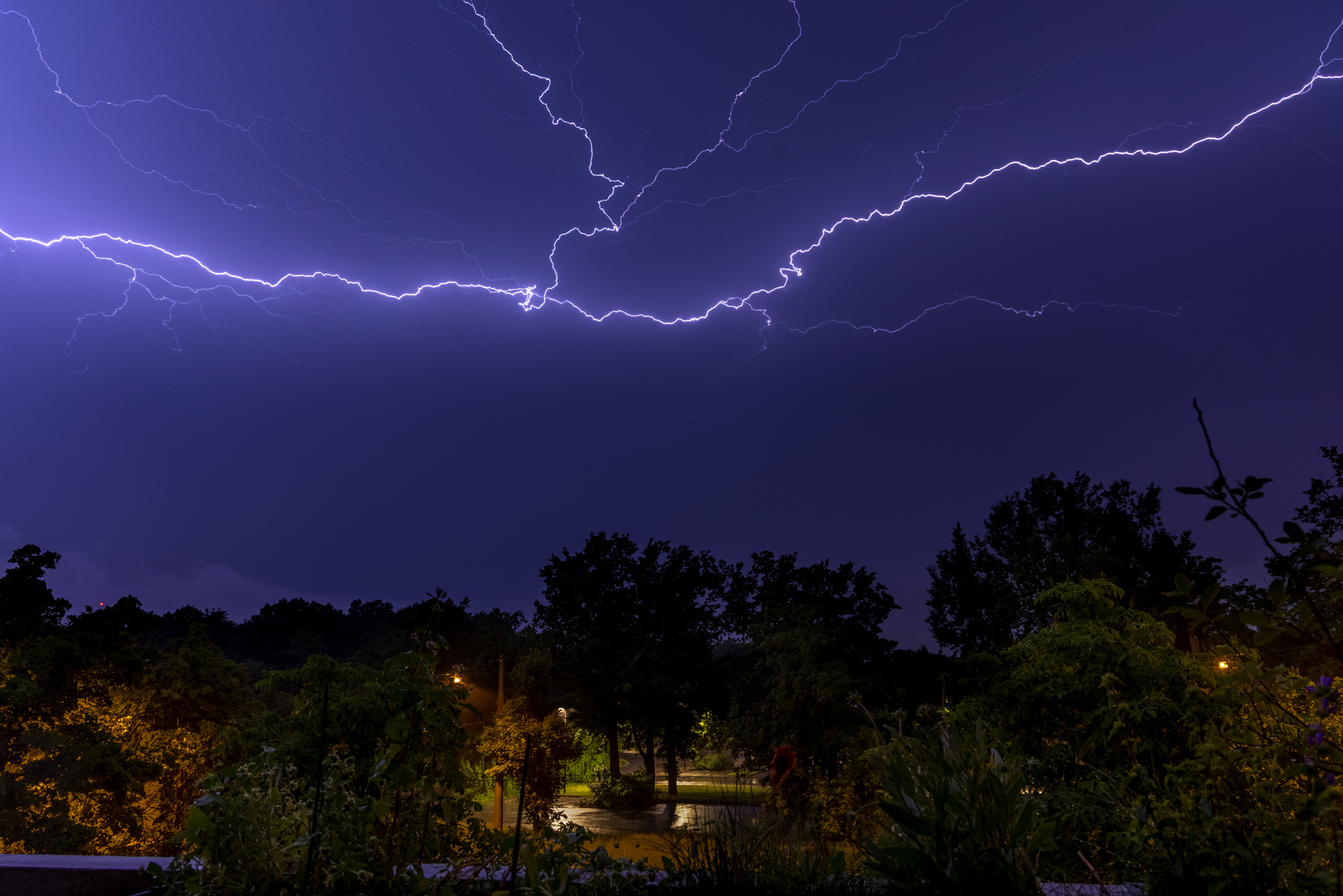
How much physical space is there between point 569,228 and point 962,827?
7248cm

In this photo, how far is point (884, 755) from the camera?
7.49 feet

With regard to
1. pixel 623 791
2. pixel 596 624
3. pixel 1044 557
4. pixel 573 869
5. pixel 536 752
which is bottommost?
pixel 623 791

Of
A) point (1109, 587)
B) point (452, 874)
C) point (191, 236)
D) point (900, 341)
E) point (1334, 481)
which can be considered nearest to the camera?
point (452, 874)

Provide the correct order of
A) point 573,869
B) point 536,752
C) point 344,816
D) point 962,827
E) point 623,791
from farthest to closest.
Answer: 1. point 623,791
2. point 536,752
3. point 573,869
4. point 344,816
5. point 962,827

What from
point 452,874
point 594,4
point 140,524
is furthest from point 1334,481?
point 140,524

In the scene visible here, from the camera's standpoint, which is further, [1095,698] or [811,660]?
[811,660]

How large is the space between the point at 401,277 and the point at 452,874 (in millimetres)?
135464

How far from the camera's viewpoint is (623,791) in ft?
79.5

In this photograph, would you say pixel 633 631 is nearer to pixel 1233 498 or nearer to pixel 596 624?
pixel 596 624

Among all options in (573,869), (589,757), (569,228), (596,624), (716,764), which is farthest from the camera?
(569,228)

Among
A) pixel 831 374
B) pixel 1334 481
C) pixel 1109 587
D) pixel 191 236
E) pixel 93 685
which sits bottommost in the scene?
pixel 93 685

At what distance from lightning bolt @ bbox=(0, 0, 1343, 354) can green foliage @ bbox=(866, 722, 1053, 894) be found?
2313 centimetres

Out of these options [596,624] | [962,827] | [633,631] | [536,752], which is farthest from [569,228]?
[962,827]

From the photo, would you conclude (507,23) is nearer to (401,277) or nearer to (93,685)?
(93,685)
